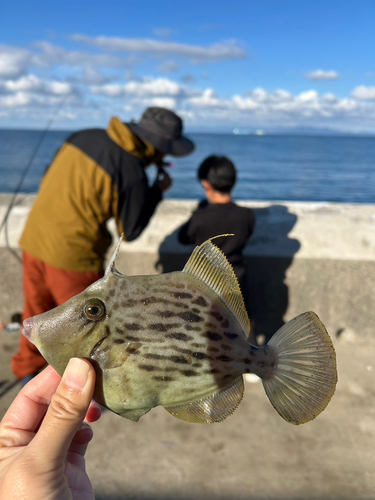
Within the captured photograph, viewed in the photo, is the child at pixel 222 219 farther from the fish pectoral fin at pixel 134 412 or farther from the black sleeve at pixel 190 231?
the fish pectoral fin at pixel 134 412

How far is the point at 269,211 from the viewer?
13.5ft

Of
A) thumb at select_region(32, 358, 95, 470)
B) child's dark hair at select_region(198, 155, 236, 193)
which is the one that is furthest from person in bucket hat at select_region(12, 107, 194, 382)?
thumb at select_region(32, 358, 95, 470)

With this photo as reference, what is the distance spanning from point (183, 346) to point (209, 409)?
0.77 ft

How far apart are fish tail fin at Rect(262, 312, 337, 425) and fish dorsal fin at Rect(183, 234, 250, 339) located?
15cm

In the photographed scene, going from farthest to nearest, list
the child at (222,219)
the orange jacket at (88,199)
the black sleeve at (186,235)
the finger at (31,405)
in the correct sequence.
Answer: the black sleeve at (186,235) < the child at (222,219) < the orange jacket at (88,199) < the finger at (31,405)

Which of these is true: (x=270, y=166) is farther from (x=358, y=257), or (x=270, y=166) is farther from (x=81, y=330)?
(x=81, y=330)

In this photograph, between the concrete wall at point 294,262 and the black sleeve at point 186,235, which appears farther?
the concrete wall at point 294,262

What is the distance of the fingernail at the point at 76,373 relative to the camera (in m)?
1.08

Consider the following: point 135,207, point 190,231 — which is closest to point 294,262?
point 190,231

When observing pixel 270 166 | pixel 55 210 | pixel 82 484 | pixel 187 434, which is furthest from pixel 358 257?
pixel 270 166

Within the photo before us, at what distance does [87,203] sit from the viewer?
2865 millimetres

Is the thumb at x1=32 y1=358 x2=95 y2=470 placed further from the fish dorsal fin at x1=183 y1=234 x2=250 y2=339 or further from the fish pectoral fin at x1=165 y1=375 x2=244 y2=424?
the fish dorsal fin at x1=183 y1=234 x2=250 y2=339

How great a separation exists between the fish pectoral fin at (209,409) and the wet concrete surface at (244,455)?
176 centimetres

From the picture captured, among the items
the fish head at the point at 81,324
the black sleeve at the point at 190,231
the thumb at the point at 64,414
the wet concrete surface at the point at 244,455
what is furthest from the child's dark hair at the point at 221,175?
the thumb at the point at 64,414
